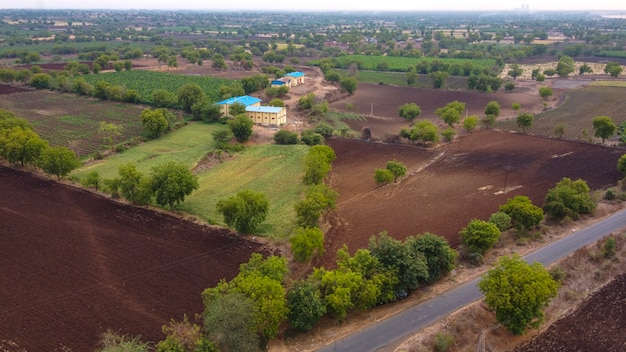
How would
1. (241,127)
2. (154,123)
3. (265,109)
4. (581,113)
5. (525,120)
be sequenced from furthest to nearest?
(581,113) → (265,109) → (525,120) → (154,123) → (241,127)

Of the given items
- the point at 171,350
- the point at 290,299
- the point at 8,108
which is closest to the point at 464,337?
the point at 290,299

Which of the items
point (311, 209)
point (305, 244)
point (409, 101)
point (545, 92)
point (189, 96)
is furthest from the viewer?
point (409, 101)

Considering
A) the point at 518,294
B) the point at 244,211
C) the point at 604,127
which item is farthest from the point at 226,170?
the point at 604,127

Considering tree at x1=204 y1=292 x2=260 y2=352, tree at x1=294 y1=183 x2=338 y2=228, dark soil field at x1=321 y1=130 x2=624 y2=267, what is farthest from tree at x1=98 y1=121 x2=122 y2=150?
tree at x1=204 y1=292 x2=260 y2=352

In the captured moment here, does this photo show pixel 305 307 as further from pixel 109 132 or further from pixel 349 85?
pixel 349 85

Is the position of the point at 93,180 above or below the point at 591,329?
above

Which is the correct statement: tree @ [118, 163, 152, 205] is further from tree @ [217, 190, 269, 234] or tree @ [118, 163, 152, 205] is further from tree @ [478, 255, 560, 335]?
tree @ [478, 255, 560, 335]

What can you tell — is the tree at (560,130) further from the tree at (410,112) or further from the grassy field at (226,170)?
the grassy field at (226,170)
